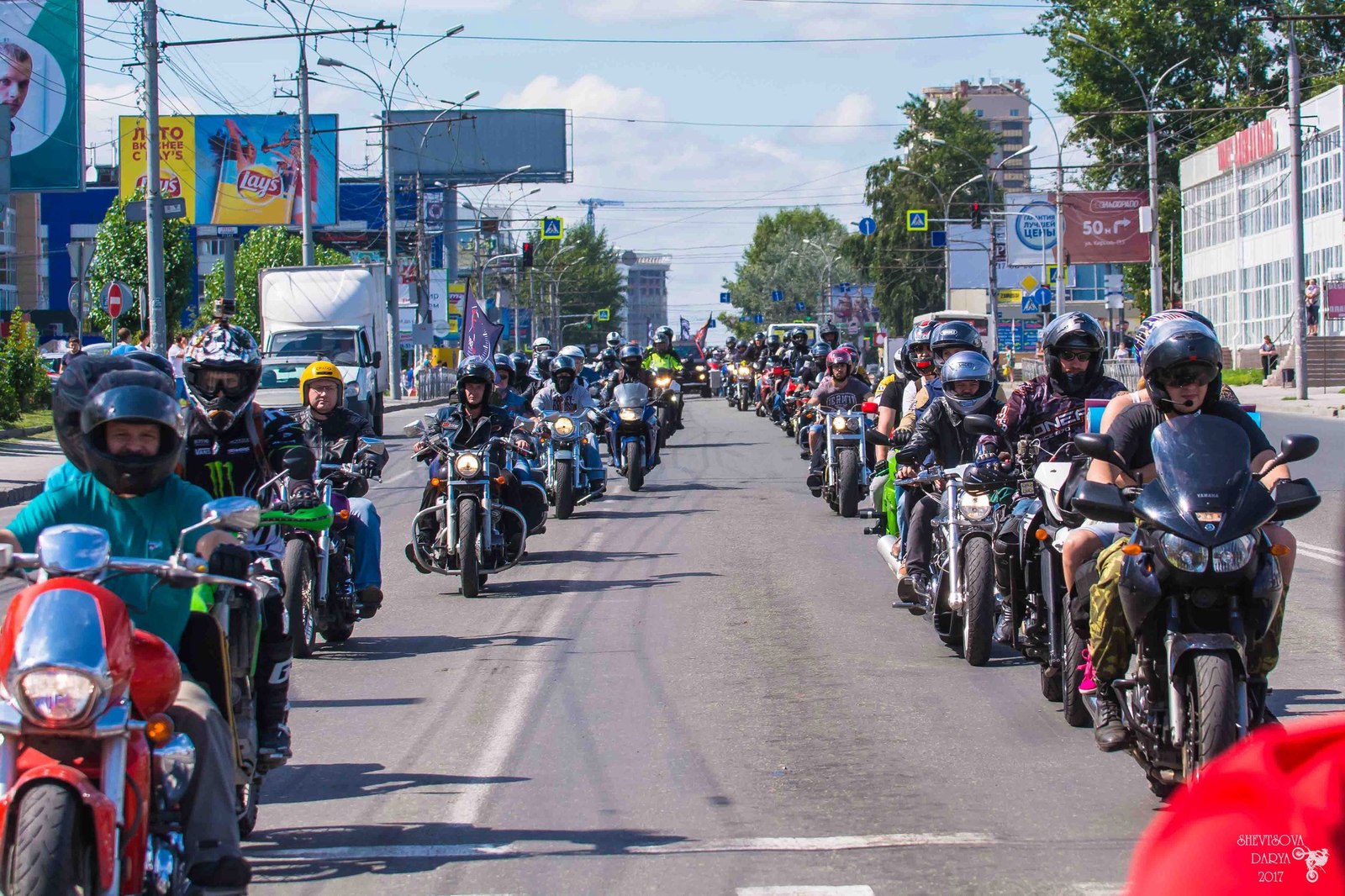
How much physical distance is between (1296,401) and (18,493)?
2807cm

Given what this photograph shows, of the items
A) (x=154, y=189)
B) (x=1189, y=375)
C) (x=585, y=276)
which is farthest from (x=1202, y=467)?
(x=585, y=276)

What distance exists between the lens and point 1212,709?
5.20 meters

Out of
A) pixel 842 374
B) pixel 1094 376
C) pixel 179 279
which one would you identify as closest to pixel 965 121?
pixel 179 279

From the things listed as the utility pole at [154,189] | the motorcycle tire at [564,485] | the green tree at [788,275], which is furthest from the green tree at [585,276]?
the motorcycle tire at [564,485]

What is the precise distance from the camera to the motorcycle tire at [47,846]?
145 inches

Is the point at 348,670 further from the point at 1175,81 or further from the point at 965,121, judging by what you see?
the point at 965,121

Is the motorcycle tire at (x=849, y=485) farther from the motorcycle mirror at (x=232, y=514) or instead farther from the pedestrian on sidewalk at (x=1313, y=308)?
the pedestrian on sidewalk at (x=1313, y=308)

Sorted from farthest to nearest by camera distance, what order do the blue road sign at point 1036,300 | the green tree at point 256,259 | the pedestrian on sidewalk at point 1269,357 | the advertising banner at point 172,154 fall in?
the green tree at point 256,259
the advertising banner at point 172,154
the blue road sign at point 1036,300
the pedestrian on sidewalk at point 1269,357

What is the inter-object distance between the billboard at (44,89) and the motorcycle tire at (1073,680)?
1677 inches

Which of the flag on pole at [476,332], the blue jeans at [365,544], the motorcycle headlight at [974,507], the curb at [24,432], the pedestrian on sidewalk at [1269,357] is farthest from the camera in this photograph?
the pedestrian on sidewalk at [1269,357]

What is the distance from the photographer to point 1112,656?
19.8 feet

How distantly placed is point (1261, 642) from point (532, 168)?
88137mm

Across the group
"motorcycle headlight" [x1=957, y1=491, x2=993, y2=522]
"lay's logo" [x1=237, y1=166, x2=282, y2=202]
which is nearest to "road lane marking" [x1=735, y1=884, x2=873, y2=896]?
"motorcycle headlight" [x1=957, y1=491, x2=993, y2=522]

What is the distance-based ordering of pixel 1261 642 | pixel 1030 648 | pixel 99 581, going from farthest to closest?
pixel 1030 648, pixel 1261 642, pixel 99 581
